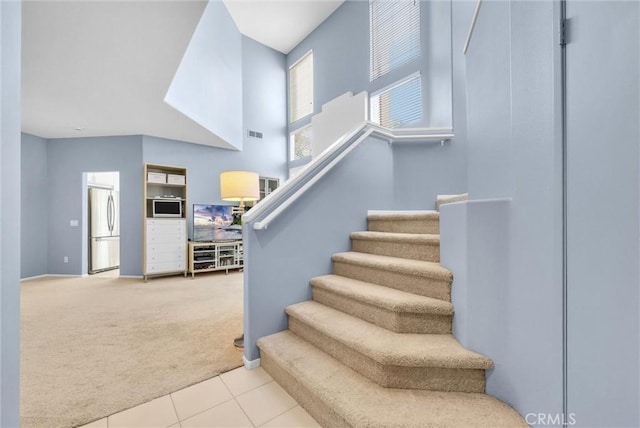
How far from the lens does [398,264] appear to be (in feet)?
5.78

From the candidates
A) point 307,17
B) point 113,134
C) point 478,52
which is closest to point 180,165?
point 113,134

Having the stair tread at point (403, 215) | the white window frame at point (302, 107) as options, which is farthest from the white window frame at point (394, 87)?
the stair tread at point (403, 215)

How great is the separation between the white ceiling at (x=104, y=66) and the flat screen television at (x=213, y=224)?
4.77 feet

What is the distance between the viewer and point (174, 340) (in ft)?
7.68

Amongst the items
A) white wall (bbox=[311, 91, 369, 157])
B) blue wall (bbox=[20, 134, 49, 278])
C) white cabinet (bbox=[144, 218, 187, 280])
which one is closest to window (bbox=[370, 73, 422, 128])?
white wall (bbox=[311, 91, 369, 157])

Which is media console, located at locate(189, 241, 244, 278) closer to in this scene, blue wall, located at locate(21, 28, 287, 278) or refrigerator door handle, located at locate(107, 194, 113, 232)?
blue wall, located at locate(21, 28, 287, 278)

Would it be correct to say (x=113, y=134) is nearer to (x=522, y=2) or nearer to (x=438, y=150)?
(x=438, y=150)

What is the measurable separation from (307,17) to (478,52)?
18.7 feet

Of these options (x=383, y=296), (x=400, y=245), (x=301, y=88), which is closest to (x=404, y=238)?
(x=400, y=245)

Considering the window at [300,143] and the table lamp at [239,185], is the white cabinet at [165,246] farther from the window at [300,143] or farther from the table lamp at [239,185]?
the window at [300,143]

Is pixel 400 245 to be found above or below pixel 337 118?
below

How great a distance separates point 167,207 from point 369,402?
5.11 metres

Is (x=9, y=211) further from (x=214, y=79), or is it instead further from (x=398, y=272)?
(x=214, y=79)

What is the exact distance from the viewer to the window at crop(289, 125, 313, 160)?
6.94 m
